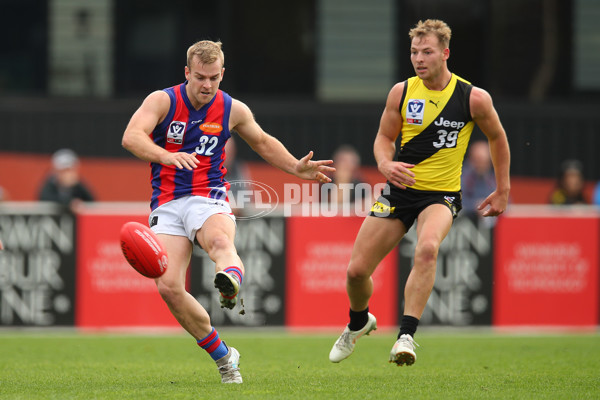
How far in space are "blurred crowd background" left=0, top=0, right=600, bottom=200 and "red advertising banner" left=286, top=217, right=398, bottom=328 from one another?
3.65 metres

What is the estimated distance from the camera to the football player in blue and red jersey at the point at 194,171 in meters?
6.79

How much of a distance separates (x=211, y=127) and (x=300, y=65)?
902 cm

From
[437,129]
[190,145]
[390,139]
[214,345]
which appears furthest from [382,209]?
[214,345]

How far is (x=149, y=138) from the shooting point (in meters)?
6.78

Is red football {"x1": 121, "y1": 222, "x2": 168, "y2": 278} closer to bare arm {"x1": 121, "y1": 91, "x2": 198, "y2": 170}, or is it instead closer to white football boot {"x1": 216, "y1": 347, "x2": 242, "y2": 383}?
bare arm {"x1": 121, "y1": 91, "x2": 198, "y2": 170}

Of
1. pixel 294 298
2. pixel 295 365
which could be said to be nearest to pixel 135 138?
pixel 295 365

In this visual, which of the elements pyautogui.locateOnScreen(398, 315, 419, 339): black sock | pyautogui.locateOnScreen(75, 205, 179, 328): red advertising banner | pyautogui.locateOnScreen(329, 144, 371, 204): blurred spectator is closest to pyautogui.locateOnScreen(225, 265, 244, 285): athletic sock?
pyautogui.locateOnScreen(398, 315, 419, 339): black sock

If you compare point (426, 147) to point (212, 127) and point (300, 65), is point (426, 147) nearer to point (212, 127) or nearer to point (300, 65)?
point (212, 127)

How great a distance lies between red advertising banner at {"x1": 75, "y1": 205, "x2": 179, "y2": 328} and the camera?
12.0 metres

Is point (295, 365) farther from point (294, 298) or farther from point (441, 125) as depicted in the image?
point (294, 298)

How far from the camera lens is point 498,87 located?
16.2 metres

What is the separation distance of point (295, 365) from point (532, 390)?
2.46m

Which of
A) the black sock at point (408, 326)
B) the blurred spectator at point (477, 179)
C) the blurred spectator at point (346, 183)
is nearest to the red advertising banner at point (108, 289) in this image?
the blurred spectator at point (346, 183)

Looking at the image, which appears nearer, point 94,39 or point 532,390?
point 532,390
